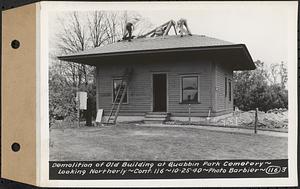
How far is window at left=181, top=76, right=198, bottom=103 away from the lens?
3.09 metres

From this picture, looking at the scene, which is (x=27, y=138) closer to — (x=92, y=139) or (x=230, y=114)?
(x=92, y=139)

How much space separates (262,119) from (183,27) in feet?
2.58

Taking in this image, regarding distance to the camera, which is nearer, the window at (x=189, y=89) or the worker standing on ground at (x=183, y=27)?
the worker standing on ground at (x=183, y=27)

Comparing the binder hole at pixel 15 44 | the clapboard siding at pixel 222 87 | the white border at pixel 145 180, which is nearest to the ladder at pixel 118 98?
the white border at pixel 145 180

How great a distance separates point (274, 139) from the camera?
2994mm

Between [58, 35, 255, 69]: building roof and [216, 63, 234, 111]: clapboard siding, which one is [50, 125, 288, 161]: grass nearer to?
[216, 63, 234, 111]: clapboard siding

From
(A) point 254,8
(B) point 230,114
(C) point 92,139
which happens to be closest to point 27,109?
(C) point 92,139

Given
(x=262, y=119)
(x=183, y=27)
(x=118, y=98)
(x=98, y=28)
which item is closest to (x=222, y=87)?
(x=262, y=119)

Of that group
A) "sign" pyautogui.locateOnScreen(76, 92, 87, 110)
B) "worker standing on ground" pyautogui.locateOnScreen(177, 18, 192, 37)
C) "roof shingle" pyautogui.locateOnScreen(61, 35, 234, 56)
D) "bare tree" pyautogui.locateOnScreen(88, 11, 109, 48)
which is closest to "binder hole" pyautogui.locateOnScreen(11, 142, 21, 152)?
"sign" pyautogui.locateOnScreen(76, 92, 87, 110)

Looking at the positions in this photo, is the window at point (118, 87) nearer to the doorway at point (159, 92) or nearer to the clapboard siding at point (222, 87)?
the doorway at point (159, 92)

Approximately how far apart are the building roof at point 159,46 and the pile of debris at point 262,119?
0.31 m

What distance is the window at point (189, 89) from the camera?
3.09 meters

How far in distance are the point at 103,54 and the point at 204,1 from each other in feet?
2.40

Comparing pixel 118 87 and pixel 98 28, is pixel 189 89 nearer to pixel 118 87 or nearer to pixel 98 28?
pixel 118 87
